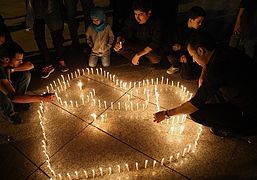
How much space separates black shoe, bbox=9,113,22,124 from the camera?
457 cm

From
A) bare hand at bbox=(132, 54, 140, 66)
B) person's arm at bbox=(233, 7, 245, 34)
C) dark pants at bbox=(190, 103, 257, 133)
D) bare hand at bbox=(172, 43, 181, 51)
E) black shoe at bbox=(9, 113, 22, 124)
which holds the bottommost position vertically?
black shoe at bbox=(9, 113, 22, 124)

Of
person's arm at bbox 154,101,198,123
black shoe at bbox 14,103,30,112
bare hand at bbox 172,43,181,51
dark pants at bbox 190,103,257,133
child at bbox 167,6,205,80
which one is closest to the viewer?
person's arm at bbox 154,101,198,123

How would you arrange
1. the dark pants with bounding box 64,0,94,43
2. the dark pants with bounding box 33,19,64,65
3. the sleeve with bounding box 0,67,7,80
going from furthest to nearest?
the dark pants with bounding box 64,0,94,43
the dark pants with bounding box 33,19,64,65
the sleeve with bounding box 0,67,7,80

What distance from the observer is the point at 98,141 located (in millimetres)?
4293

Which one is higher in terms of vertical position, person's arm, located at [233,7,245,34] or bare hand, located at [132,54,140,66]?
person's arm, located at [233,7,245,34]

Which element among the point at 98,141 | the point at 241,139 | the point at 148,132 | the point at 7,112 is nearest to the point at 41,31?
the point at 7,112

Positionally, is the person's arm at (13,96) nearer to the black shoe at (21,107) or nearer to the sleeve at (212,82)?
the black shoe at (21,107)

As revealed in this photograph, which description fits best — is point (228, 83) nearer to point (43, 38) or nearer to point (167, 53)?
point (167, 53)

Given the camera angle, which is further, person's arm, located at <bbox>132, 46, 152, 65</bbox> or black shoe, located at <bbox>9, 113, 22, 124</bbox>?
person's arm, located at <bbox>132, 46, 152, 65</bbox>

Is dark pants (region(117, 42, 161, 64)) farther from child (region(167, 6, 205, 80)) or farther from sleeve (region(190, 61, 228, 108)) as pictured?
sleeve (region(190, 61, 228, 108))

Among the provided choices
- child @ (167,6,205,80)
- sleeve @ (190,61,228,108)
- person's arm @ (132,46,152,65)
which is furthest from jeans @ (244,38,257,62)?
sleeve @ (190,61,228,108)

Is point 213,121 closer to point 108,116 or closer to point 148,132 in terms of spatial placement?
point 148,132

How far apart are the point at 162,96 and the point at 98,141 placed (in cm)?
163

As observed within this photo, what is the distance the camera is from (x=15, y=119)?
15.2 ft
